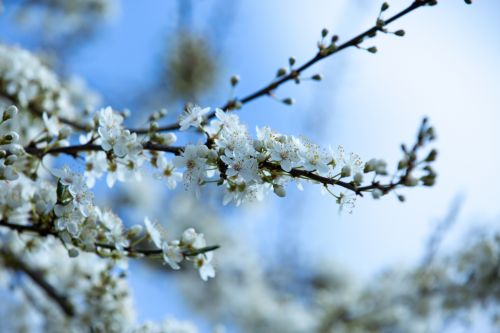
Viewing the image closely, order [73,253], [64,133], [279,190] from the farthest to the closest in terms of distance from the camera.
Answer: [64,133] < [73,253] < [279,190]

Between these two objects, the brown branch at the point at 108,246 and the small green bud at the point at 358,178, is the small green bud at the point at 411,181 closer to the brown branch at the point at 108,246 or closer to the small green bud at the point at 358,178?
the small green bud at the point at 358,178

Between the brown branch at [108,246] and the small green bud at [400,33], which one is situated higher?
the small green bud at [400,33]

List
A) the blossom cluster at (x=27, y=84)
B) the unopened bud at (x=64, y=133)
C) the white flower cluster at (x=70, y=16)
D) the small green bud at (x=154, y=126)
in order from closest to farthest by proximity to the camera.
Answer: the small green bud at (x=154, y=126), the unopened bud at (x=64, y=133), the blossom cluster at (x=27, y=84), the white flower cluster at (x=70, y=16)

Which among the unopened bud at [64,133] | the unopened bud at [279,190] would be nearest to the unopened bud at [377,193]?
the unopened bud at [279,190]

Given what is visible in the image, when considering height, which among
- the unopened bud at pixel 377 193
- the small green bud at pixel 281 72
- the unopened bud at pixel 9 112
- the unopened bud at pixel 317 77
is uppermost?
the small green bud at pixel 281 72

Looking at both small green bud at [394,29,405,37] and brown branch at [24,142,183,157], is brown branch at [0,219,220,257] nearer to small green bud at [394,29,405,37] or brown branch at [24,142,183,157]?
brown branch at [24,142,183,157]

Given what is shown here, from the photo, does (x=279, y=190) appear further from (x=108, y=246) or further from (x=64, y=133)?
(x=64, y=133)

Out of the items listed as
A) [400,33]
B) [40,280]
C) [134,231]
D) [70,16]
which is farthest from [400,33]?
[70,16]

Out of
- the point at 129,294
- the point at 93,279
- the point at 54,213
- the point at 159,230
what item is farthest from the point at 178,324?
the point at 54,213

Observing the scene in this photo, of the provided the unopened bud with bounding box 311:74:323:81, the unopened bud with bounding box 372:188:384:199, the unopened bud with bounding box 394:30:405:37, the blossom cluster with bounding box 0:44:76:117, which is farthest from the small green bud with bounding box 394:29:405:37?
the blossom cluster with bounding box 0:44:76:117
